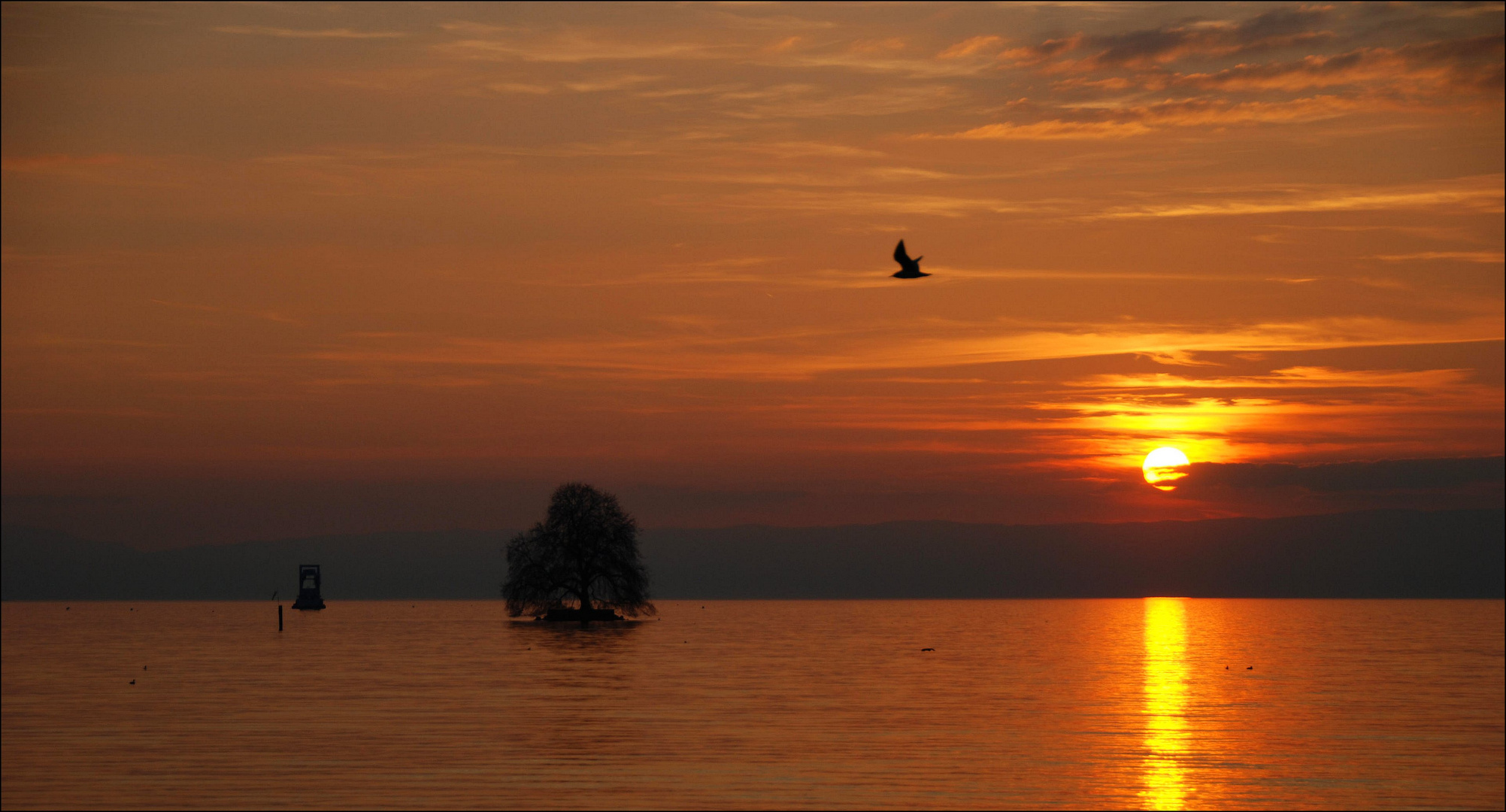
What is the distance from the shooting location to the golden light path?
35.9m

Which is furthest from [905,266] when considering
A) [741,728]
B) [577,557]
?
[577,557]

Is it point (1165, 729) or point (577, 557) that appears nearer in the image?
point (1165, 729)

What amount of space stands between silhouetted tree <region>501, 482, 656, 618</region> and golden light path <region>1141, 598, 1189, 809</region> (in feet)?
123

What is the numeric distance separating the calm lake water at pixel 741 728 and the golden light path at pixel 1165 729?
7.4 inches

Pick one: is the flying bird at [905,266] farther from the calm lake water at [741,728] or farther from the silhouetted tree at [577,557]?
the silhouetted tree at [577,557]

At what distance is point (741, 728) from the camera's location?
159ft

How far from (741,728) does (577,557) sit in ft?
201

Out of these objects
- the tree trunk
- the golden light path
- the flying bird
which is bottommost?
the golden light path

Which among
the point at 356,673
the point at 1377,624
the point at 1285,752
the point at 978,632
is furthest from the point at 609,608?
the point at 1377,624

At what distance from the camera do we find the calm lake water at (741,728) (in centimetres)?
3616

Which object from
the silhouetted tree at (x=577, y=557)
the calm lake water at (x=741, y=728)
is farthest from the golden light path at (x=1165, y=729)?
the silhouetted tree at (x=577, y=557)

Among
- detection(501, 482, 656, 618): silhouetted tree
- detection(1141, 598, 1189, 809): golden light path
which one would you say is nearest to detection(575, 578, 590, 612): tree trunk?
detection(501, 482, 656, 618): silhouetted tree

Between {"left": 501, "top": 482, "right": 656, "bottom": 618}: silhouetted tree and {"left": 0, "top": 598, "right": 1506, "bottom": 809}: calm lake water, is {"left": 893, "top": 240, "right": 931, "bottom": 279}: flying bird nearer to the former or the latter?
{"left": 0, "top": 598, "right": 1506, "bottom": 809}: calm lake water

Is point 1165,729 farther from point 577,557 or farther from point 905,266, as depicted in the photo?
point 577,557
